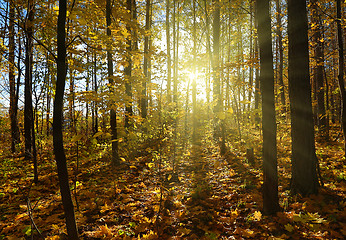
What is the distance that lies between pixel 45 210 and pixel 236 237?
366cm

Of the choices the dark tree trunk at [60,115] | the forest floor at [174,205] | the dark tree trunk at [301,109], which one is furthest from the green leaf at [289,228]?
the dark tree trunk at [60,115]

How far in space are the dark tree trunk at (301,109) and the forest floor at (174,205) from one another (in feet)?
1.16

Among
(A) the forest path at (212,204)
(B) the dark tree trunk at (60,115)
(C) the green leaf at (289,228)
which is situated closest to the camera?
(B) the dark tree trunk at (60,115)

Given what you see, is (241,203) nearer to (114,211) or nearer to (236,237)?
(236,237)

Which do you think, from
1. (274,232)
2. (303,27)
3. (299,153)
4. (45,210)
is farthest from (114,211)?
(303,27)

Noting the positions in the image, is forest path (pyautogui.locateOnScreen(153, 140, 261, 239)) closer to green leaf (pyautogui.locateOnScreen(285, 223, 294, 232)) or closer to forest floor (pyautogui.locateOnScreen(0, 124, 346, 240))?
forest floor (pyautogui.locateOnScreen(0, 124, 346, 240))

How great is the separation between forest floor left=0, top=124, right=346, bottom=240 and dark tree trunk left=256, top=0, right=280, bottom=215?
13.4 inches

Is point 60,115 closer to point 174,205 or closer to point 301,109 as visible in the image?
point 174,205

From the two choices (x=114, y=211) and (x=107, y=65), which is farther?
(x=107, y=65)

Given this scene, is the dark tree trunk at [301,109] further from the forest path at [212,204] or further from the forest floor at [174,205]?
the forest path at [212,204]

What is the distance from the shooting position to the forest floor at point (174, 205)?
281 cm

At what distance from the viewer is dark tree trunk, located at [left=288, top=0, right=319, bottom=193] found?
3670 millimetres

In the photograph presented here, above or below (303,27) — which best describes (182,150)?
below

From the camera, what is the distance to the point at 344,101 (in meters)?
5.11
